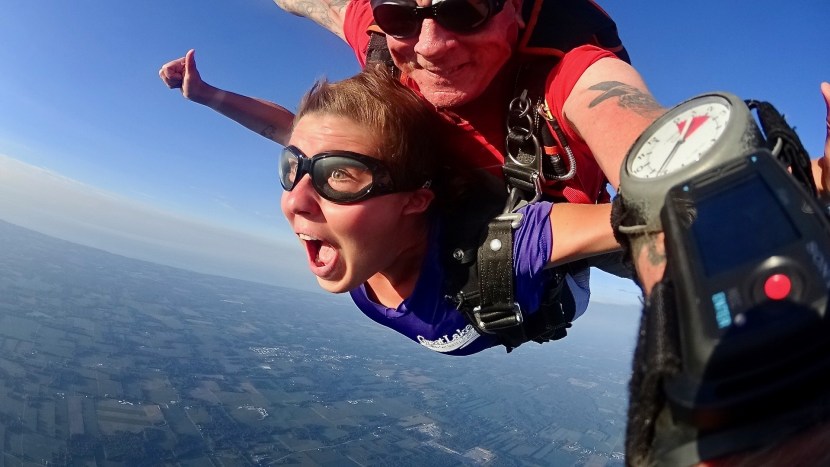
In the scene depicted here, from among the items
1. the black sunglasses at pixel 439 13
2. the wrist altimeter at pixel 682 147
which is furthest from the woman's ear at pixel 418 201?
the wrist altimeter at pixel 682 147

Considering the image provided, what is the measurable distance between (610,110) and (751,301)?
2.52ft

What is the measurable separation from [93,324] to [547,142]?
6324 cm

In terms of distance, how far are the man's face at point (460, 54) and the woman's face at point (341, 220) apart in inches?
14.5

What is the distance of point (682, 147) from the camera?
718 millimetres

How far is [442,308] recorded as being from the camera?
2002 millimetres

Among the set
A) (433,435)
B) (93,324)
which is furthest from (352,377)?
(93,324)

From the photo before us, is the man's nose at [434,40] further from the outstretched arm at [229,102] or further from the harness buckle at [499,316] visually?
the outstretched arm at [229,102]

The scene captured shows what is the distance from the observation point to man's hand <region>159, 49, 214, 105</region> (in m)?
3.01

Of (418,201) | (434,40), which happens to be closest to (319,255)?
(418,201)

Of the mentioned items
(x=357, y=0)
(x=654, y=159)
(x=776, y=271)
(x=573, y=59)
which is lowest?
(x=776, y=271)

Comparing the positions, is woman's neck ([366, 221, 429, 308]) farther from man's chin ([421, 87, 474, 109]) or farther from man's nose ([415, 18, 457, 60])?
man's nose ([415, 18, 457, 60])

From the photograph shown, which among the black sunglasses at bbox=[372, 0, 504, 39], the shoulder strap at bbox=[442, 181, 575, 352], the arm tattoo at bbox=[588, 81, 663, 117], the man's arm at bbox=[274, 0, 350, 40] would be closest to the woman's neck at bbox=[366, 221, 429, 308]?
the shoulder strap at bbox=[442, 181, 575, 352]

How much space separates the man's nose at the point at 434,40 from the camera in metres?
1.60

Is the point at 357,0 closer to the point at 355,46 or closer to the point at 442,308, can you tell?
→ the point at 355,46
